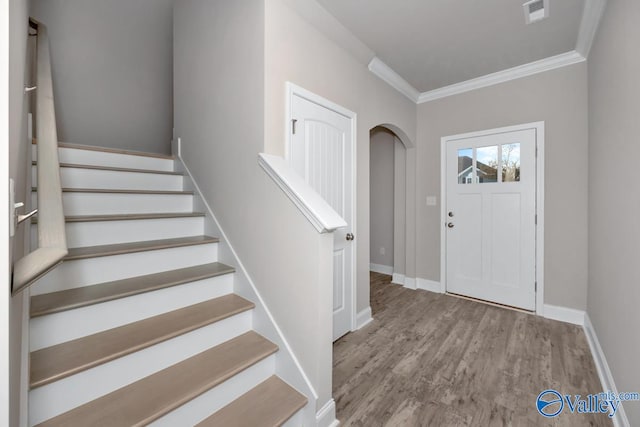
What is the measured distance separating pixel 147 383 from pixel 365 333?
6.04 ft

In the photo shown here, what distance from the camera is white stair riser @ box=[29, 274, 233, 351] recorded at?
4.06 ft

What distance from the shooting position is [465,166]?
351 centimetres

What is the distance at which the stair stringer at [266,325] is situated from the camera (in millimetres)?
1519

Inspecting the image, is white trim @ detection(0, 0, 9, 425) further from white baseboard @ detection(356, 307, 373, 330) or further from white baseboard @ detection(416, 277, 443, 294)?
white baseboard @ detection(416, 277, 443, 294)

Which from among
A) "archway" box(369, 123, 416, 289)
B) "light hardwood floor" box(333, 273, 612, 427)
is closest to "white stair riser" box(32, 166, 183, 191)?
"light hardwood floor" box(333, 273, 612, 427)

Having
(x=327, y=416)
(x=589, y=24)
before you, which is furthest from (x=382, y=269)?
(x=589, y=24)

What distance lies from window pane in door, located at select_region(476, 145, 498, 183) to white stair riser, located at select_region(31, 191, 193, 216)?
3.20 metres

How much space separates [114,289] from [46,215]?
79 centimetres

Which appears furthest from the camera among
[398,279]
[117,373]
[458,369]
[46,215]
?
[398,279]

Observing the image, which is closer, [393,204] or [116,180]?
[116,180]

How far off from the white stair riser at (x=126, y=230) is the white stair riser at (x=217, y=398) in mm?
1135

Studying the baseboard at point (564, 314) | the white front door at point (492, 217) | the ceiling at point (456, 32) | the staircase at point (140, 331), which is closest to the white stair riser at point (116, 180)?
the staircase at point (140, 331)

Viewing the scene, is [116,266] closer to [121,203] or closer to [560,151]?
Answer: [121,203]

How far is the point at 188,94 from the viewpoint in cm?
254
